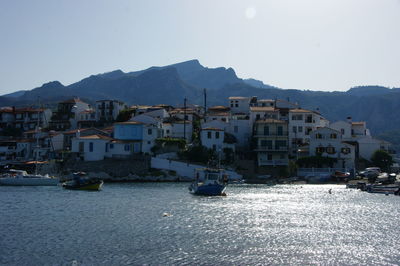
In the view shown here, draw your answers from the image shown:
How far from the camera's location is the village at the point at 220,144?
83938mm

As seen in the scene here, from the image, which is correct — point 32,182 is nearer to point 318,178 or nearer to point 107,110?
point 107,110

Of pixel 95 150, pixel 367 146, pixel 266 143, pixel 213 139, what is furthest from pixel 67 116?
pixel 367 146

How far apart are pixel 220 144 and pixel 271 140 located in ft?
31.0

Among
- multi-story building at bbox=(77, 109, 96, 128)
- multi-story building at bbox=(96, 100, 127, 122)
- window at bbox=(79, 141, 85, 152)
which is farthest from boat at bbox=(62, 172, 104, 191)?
multi-story building at bbox=(96, 100, 127, 122)

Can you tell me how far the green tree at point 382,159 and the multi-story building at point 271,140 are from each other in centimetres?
1742

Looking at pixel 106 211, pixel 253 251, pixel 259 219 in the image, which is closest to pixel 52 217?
pixel 106 211

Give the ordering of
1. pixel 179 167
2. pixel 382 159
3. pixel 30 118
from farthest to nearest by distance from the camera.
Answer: pixel 30 118, pixel 382 159, pixel 179 167

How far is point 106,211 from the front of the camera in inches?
1761

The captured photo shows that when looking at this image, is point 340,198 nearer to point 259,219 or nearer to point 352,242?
point 259,219

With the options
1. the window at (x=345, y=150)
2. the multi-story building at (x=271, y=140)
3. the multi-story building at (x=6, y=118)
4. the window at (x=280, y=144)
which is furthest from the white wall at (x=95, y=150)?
the window at (x=345, y=150)

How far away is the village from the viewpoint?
275 ft

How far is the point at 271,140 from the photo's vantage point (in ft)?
287

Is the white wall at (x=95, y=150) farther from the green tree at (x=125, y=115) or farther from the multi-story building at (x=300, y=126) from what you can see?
the multi-story building at (x=300, y=126)

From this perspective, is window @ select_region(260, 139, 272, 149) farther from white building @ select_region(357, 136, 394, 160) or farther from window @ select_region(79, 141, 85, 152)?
window @ select_region(79, 141, 85, 152)
